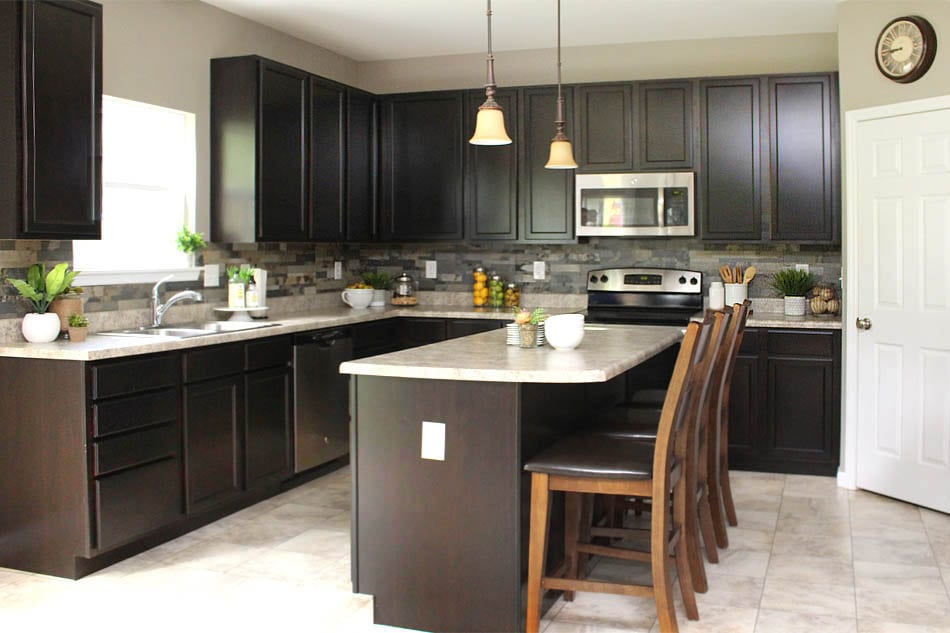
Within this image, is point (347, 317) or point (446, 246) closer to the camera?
point (347, 317)

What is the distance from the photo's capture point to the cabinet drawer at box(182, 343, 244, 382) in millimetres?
4293

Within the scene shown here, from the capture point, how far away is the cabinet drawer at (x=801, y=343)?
555 cm

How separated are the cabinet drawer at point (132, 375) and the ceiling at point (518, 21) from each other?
87.2 inches

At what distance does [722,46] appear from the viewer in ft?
20.7

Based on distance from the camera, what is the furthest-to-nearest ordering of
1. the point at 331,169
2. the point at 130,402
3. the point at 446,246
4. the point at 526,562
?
1. the point at 446,246
2. the point at 331,169
3. the point at 130,402
4. the point at 526,562

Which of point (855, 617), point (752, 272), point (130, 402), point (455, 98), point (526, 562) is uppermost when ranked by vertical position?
point (455, 98)

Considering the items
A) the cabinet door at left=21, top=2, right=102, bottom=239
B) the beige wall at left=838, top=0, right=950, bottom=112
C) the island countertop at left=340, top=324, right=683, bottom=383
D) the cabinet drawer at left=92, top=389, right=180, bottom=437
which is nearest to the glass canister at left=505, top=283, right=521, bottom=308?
the beige wall at left=838, top=0, right=950, bottom=112

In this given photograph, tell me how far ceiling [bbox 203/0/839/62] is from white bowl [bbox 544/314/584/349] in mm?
2366

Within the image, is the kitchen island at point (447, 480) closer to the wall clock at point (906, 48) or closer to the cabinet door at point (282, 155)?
the cabinet door at point (282, 155)

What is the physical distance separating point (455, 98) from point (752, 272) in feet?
7.17

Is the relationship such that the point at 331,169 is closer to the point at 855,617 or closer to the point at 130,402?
the point at 130,402

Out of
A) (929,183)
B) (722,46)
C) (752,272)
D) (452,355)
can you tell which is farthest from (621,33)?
(452,355)

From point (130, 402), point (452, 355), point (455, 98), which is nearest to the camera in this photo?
point (452, 355)

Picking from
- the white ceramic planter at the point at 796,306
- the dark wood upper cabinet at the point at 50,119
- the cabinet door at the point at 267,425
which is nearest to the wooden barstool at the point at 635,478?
the cabinet door at the point at 267,425
